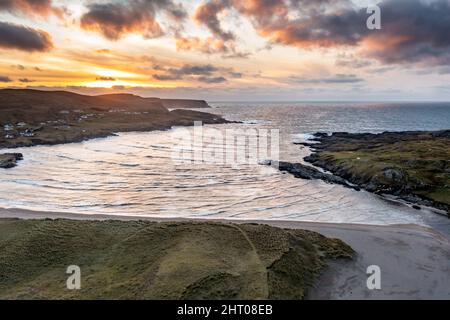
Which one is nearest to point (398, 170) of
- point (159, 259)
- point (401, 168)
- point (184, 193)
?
point (401, 168)

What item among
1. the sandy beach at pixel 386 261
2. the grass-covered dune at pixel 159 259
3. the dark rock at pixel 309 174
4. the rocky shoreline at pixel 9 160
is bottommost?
the sandy beach at pixel 386 261

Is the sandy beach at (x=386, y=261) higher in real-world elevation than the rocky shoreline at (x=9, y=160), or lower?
lower

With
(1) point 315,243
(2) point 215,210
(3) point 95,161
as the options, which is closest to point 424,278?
(1) point 315,243

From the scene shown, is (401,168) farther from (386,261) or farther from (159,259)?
(159,259)

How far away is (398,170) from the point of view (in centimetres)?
5466

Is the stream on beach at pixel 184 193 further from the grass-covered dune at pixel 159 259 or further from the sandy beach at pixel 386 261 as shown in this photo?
the grass-covered dune at pixel 159 259

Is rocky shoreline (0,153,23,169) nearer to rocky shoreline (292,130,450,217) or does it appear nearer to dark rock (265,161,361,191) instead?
dark rock (265,161,361,191)

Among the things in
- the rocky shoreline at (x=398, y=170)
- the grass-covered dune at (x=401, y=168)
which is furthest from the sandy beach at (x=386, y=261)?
the grass-covered dune at (x=401, y=168)

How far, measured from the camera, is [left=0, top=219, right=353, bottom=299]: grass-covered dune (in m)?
22.0

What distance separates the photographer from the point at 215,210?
1714 inches

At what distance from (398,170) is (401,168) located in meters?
1.50

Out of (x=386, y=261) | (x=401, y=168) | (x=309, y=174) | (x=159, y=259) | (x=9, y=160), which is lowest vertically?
(x=386, y=261)

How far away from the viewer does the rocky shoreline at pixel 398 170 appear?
4847cm
